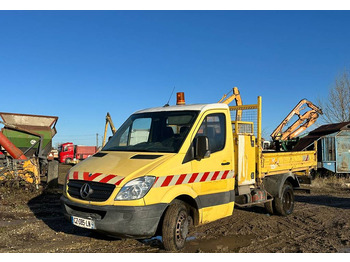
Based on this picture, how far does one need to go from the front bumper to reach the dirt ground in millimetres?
713

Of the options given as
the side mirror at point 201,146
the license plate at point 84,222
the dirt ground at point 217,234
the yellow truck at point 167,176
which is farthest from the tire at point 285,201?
the license plate at point 84,222

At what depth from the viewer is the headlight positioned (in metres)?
4.52

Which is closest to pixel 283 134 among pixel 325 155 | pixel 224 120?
pixel 325 155

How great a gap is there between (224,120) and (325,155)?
10.7 metres

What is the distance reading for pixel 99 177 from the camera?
4.77 m

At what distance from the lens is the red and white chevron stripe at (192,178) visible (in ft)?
15.5

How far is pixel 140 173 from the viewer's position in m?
4.62

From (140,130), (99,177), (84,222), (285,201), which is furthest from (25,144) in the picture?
(285,201)

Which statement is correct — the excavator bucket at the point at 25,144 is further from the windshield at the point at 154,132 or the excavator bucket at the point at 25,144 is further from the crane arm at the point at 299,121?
the crane arm at the point at 299,121

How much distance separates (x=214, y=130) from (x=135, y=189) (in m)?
1.96

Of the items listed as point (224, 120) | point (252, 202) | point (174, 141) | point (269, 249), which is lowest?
point (269, 249)

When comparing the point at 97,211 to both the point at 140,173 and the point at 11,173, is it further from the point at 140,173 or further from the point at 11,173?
the point at 11,173

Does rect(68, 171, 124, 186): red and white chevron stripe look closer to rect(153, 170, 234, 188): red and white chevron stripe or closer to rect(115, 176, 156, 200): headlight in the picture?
rect(115, 176, 156, 200): headlight

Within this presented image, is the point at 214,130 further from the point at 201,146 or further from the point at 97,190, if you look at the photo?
the point at 97,190
